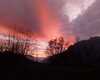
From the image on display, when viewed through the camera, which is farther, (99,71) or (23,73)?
(99,71)

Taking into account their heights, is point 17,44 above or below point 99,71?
above

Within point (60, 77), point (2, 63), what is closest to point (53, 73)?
point (60, 77)

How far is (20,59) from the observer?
1903 cm

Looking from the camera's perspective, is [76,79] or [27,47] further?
[27,47]

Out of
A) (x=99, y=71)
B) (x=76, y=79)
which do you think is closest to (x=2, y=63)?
(x=76, y=79)

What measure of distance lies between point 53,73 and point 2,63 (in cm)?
327

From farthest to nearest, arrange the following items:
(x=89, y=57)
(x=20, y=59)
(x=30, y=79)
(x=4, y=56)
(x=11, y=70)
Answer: (x=89, y=57) → (x=20, y=59) → (x=4, y=56) → (x=11, y=70) → (x=30, y=79)

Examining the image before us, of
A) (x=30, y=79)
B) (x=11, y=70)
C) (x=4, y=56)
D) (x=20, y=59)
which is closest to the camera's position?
(x=30, y=79)

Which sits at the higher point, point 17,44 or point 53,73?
point 17,44

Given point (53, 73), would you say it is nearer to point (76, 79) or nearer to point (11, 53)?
point (76, 79)

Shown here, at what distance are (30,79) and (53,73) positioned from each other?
2173 millimetres

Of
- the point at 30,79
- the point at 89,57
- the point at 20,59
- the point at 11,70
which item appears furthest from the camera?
the point at 89,57

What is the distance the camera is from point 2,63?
A: 17.3 metres

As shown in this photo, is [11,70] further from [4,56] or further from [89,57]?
[89,57]
